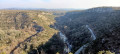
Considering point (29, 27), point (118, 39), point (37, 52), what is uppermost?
point (118, 39)

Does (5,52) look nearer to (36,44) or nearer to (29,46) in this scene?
(29,46)

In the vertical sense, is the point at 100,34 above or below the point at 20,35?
above

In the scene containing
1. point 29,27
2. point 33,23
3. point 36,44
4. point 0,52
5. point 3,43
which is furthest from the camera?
point 33,23

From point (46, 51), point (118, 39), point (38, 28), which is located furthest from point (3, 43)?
point (118, 39)

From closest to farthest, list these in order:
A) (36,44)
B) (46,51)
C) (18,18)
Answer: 1. (46,51)
2. (36,44)
3. (18,18)

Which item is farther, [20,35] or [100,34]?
[20,35]

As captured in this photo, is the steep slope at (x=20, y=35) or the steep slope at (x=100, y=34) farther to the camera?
the steep slope at (x=20, y=35)

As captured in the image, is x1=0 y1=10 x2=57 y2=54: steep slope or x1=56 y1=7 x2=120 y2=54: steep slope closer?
x1=56 y1=7 x2=120 y2=54: steep slope

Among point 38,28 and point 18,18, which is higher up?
point 18,18

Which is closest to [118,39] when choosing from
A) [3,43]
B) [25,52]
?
[25,52]

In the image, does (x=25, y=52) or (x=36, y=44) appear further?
(x=36, y=44)
